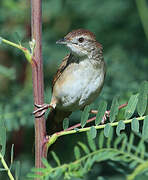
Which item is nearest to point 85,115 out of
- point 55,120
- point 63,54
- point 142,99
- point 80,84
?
point 142,99

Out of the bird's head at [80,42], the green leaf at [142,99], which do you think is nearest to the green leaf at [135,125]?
the green leaf at [142,99]

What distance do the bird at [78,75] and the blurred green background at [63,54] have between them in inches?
12.7

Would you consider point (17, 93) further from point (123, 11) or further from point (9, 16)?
point (123, 11)

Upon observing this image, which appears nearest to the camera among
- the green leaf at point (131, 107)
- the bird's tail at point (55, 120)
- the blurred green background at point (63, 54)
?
the green leaf at point (131, 107)

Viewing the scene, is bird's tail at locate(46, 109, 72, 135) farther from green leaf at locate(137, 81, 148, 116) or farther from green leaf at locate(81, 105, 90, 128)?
green leaf at locate(137, 81, 148, 116)

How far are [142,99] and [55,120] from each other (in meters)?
2.08

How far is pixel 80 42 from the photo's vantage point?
3.92 meters

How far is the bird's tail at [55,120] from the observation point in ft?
13.1

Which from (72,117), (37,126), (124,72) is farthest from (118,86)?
(37,126)

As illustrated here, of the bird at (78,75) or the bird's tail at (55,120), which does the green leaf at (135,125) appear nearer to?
the bird at (78,75)

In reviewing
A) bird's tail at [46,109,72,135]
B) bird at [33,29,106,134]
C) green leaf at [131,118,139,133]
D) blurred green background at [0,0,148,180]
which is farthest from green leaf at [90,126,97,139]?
bird's tail at [46,109,72,135]

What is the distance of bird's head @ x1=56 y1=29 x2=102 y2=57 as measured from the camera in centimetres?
376

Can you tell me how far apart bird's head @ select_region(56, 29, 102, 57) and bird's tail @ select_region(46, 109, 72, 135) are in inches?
29.3

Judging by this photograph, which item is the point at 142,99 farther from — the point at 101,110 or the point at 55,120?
the point at 55,120
